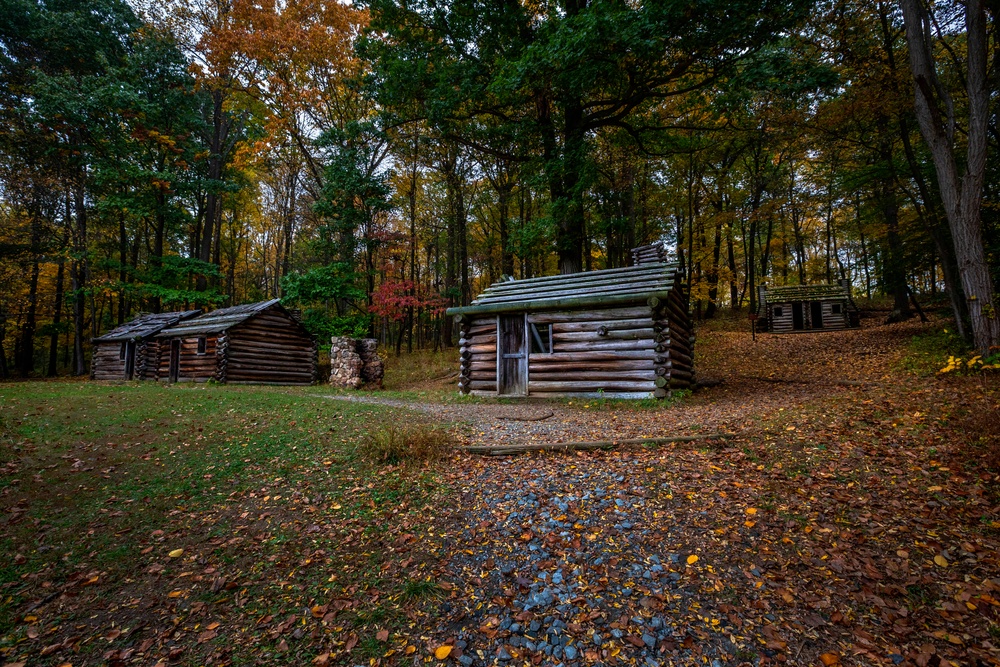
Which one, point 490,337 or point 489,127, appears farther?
point 489,127

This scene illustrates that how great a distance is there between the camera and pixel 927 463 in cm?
512

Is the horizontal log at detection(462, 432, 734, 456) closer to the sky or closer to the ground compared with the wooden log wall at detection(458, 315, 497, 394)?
closer to the ground

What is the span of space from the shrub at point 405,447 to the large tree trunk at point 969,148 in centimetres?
1049

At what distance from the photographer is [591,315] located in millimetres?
12789

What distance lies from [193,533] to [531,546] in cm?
396

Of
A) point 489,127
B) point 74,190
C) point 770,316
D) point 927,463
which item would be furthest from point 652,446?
point 74,190

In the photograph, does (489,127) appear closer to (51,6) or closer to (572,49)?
(572,49)

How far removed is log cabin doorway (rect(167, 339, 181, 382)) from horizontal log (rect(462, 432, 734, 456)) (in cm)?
2174

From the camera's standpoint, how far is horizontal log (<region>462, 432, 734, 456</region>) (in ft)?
22.0

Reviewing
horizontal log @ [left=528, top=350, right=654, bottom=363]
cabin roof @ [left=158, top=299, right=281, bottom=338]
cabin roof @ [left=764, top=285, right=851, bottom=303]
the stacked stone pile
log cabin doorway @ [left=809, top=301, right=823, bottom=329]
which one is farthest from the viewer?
log cabin doorway @ [left=809, top=301, right=823, bottom=329]

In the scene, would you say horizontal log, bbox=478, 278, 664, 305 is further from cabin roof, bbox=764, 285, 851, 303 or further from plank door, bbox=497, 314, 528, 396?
cabin roof, bbox=764, 285, 851, 303

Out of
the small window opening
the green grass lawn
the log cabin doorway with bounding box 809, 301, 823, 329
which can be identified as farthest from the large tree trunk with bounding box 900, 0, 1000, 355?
the log cabin doorway with bounding box 809, 301, 823, 329

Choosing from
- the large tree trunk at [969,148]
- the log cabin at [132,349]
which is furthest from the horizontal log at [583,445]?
the log cabin at [132,349]

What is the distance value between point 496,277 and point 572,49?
67.8 ft
